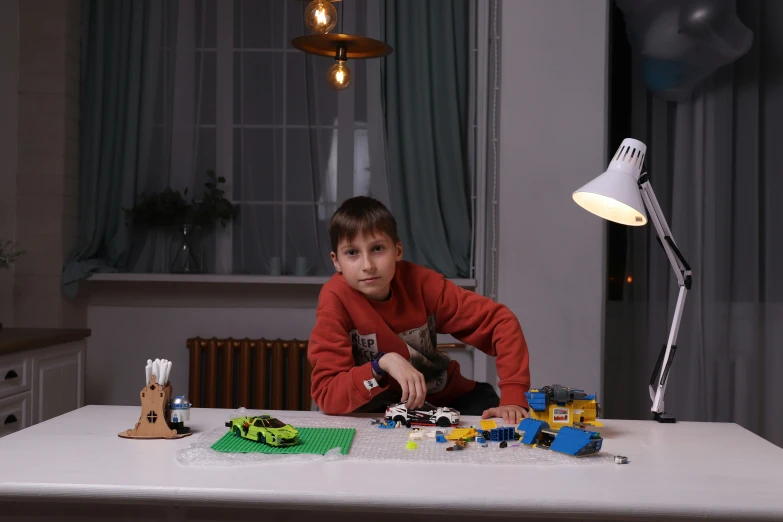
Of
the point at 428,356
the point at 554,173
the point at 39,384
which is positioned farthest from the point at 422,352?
the point at 39,384

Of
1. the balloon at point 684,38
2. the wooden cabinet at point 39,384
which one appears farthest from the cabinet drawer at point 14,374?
the balloon at point 684,38

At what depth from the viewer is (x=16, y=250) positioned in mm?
3943

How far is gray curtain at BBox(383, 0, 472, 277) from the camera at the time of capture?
402 cm

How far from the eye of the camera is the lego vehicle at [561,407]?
5.38ft

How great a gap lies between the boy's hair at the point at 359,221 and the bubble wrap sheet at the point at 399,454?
0.61 metres

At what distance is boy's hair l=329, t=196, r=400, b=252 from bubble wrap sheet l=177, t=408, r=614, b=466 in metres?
0.61

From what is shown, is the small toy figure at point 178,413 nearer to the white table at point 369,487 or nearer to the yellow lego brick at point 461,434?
the white table at point 369,487

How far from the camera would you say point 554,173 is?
337 centimetres

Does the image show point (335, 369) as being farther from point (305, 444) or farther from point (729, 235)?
point (729, 235)

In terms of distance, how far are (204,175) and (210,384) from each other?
110cm

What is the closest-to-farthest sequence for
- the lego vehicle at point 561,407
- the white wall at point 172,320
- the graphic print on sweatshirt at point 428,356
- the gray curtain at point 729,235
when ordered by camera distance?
the lego vehicle at point 561,407
the graphic print on sweatshirt at point 428,356
the gray curtain at point 729,235
the white wall at point 172,320

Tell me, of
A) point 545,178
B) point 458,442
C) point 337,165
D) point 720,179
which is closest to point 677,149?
point 720,179

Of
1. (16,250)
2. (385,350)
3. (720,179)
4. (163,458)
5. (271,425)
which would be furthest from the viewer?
(16,250)

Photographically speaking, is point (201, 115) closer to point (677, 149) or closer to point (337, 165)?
point (337, 165)
